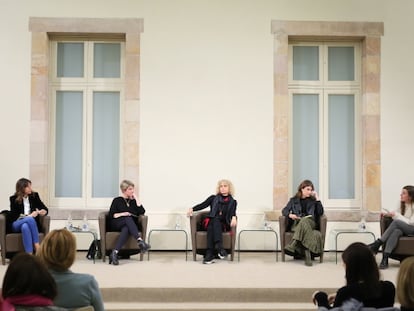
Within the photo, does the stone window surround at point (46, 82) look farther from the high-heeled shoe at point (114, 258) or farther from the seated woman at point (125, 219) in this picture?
the high-heeled shoe at point (114, 258)

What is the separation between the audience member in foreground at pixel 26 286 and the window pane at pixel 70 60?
599 centimetres

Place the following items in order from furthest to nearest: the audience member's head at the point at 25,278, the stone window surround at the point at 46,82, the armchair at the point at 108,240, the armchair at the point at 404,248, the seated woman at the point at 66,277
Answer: the stone window surround at the point at 46,82 < the armchair at the point at 108,240 < the armchair at the point at 404,248 < the seated woman at the point at 66,277 < the audience member's head at the point at 25,278

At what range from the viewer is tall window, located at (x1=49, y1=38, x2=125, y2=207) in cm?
814

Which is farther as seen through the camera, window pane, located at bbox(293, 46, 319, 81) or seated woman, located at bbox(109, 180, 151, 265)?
window pane, located at bbox(293, 46, 319, 81)

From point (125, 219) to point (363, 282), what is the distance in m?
4.21

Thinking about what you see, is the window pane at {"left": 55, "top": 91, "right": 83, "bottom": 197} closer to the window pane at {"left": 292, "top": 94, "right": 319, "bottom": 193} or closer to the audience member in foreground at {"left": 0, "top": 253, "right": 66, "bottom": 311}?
the window pane at {"left": 292, "top": 94, "right": 319, "bottom": 193}

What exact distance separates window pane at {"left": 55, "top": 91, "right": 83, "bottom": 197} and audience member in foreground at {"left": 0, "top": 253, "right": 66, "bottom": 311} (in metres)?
5.81

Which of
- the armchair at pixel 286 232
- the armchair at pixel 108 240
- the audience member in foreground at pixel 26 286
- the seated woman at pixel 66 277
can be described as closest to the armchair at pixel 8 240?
the armchair at pixel 108 240

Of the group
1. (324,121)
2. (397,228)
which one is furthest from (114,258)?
(324,121)

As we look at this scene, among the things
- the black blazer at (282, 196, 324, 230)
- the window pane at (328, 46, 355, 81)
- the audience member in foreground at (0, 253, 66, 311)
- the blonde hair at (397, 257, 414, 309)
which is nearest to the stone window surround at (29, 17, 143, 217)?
the black blazer at (282, 196, 324, 230)

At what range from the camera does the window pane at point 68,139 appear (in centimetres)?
816

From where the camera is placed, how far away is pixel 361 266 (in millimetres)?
2805

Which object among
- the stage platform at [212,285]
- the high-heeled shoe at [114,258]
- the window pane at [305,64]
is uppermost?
the window pane at [305,64]

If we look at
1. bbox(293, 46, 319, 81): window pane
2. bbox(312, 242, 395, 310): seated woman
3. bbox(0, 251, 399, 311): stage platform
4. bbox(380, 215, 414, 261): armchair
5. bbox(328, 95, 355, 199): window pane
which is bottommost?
bbox(0, 251, 399, 311): stage platform
